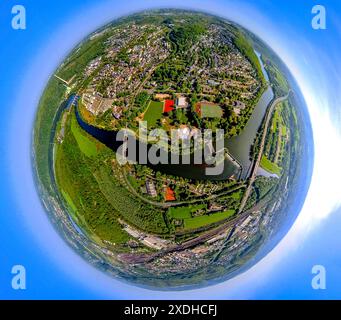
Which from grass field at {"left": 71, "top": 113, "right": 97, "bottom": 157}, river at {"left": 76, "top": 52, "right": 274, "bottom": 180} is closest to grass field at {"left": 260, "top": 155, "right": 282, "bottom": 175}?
river at {"left": 76, "top": 52, "right": 274, "bottom": 180}

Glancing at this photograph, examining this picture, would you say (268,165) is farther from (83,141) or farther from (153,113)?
(83,141)

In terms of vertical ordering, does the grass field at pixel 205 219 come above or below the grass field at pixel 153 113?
below

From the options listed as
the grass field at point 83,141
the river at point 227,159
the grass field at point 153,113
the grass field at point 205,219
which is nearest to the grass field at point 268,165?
the river at point 227,159

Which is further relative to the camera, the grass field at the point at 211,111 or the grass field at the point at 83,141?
the grass field at the point at 83,141

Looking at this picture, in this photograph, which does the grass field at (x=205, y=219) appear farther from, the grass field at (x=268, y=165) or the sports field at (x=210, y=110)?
the sports field at (x=210, y=110)

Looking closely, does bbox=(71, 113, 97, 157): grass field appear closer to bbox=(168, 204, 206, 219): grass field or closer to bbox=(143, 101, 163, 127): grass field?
bbox=(143, 101, 163, 127): grass field

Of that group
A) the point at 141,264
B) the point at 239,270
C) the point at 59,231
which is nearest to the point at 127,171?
the point at 141,264
